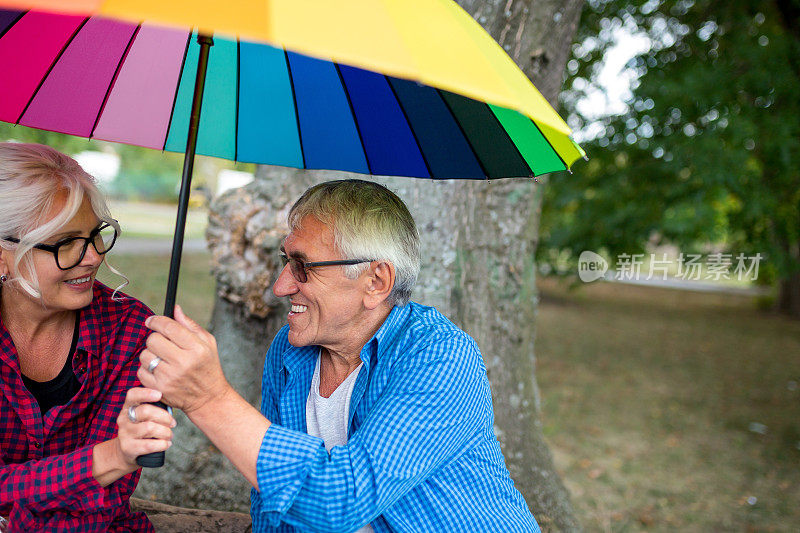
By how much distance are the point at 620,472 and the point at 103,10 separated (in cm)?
562

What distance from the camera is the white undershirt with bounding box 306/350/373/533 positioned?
1.99 metres

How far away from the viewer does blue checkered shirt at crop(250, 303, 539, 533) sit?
146cm

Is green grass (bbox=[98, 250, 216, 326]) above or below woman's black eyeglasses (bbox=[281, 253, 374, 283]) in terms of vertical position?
above

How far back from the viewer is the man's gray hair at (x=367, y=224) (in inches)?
74.9

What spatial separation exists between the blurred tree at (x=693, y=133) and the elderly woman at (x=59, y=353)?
5611 millimetres

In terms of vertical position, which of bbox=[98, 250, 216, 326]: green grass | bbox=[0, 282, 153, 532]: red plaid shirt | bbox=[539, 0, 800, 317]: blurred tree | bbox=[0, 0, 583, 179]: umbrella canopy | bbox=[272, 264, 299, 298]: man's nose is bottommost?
bbox=[0, 282, 153, 532]: red plaid shirt

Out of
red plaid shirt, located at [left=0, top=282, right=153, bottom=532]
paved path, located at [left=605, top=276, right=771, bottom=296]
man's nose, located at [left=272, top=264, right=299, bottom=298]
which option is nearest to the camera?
red plaid shirt, located at [left=0, top=282, right=153, bottom=532]

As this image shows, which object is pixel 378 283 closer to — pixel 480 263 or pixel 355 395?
pixel 355 395

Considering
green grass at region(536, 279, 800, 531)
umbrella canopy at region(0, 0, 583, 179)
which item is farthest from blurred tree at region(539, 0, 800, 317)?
umbrella canopy at region(0, 0, 583, 179)

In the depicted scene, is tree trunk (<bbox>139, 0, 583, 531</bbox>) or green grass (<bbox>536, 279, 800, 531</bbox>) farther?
green grass (<bbox>536, 279, 800, 531</bbox>)

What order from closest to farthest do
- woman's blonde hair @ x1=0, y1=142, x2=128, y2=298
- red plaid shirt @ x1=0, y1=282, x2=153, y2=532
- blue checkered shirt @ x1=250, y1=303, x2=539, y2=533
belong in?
1. blue checkered shirt @ x1=250, y1=303, x2=539, y2=533
2. red plaid shirt @ x1=0, y1=282, x2=153, y2=532
3. woman's blonde hair @ x1=0, y1=142, x2=128, y2=298

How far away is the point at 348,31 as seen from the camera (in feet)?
3.72

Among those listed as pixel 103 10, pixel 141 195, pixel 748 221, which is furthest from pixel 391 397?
pixel 141 195

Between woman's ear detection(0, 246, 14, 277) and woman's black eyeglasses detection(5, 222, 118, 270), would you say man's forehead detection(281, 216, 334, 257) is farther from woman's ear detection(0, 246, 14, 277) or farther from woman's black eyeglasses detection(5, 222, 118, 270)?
woman's ear detection(0, 246, 14, 277)
